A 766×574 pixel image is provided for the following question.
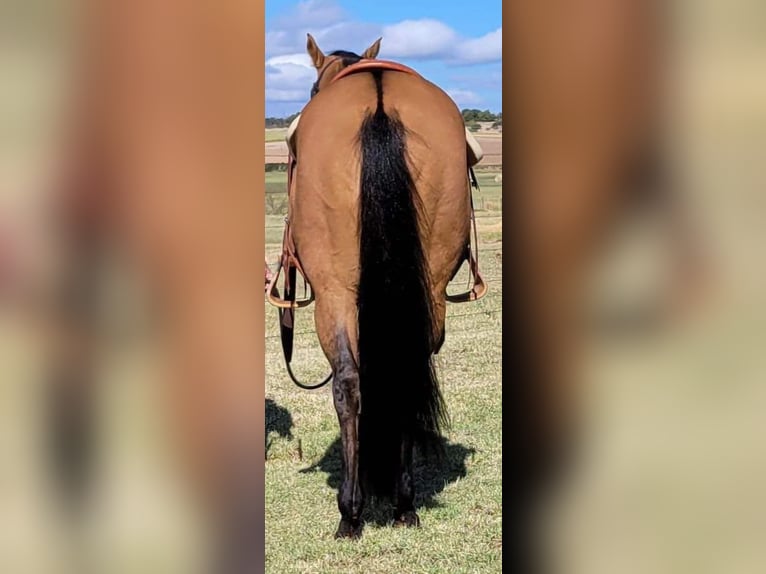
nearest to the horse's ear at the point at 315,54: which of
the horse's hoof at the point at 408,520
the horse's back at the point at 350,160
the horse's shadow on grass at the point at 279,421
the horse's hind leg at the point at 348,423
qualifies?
the horse's back at the point at 350,160

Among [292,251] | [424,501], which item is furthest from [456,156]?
[424,501]

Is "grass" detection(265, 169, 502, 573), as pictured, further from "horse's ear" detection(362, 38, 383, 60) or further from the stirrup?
"horse's ear" detection(362, 38, 383, 60)

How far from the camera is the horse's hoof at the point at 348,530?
8.21 ft
